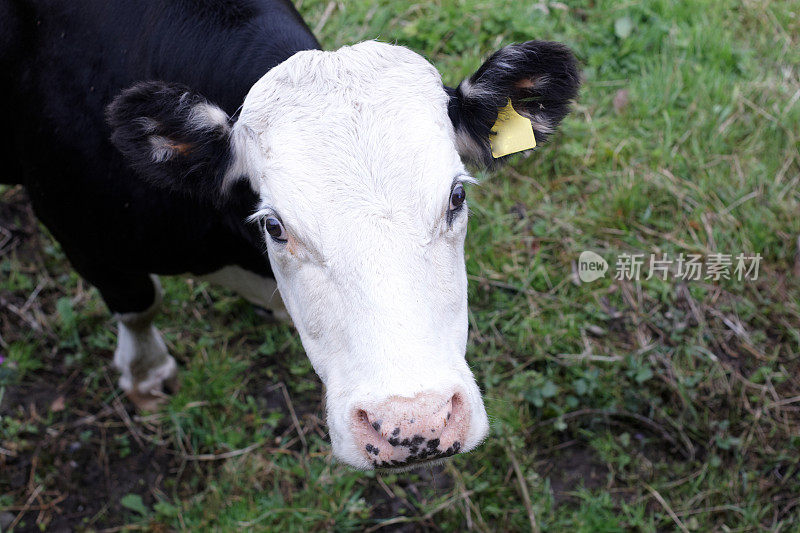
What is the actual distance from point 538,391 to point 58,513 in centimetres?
225

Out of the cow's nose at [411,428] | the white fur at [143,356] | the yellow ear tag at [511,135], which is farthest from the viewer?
the white fur at [143,356]

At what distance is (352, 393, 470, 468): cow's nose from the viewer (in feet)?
5.84

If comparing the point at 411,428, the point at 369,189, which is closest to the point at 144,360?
the point at 369,189

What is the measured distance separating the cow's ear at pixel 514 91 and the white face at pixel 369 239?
0.43ft

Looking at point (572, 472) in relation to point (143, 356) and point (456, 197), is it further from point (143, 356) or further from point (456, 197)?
point (143, 356)

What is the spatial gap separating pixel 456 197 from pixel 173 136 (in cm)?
93

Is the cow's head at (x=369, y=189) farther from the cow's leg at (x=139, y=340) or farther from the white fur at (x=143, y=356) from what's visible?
the white fur at (x=143, y=356)

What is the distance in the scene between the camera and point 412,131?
2098mm

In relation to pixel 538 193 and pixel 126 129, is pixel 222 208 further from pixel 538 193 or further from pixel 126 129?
pixel 538 193

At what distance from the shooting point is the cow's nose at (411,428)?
1781 millimetres

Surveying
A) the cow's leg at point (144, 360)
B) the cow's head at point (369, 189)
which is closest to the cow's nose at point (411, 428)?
the cow's head at point (369, 189)

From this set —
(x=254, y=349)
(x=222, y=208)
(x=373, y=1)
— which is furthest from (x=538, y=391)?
(x=373, y=1)

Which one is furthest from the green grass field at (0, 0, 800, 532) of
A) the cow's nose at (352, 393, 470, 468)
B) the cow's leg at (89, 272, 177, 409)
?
the cow's nose at (352, 393, 470, 468)

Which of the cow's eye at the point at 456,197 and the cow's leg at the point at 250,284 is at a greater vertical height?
the cow's eye at the point at 456,197
